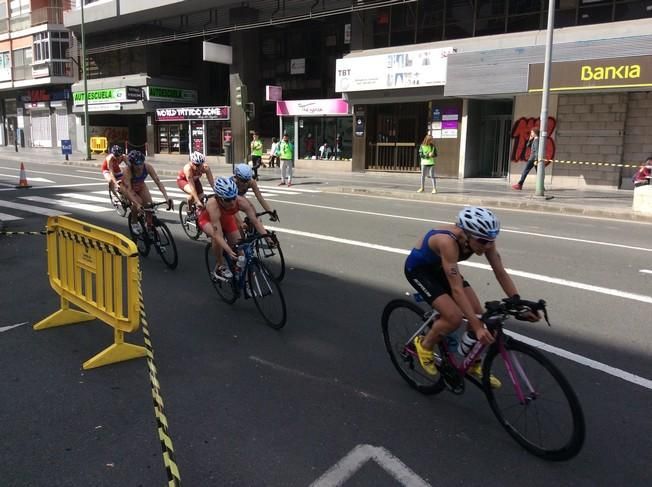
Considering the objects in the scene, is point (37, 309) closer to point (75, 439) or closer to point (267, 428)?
point (75, 439)

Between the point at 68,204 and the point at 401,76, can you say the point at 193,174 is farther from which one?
the point at 401,76

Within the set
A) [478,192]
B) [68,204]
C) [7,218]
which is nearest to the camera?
[7,218]

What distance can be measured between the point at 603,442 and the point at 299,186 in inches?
690

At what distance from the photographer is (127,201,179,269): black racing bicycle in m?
8.23

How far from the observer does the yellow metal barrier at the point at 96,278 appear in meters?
4.70

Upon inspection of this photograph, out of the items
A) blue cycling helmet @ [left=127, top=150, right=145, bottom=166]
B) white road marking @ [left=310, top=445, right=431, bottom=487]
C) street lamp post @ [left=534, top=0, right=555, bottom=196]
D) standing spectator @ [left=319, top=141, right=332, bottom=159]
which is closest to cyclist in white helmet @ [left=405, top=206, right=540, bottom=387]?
white road marking @ [left=310, top=445, right=431, bottom=487]

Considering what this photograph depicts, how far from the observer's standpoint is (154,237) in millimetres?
8719

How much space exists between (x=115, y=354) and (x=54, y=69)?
143 ft

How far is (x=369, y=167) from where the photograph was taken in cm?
2669

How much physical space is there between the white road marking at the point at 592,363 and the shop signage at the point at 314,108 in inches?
903

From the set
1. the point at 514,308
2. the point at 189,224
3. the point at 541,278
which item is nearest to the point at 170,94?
the point at 189,224

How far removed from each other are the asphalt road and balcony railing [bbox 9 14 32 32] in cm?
4327

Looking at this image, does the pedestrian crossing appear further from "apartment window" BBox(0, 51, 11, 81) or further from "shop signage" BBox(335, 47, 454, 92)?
"apartment window" BBox(0, 51, 11, 81)

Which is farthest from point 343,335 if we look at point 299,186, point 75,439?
point 299,186
